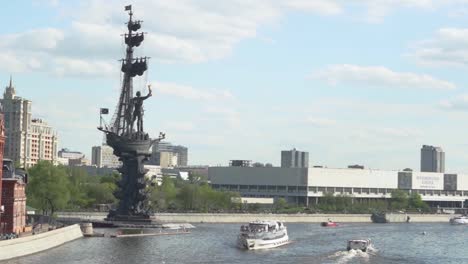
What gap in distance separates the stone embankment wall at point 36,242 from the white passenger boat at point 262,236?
82.1 ft

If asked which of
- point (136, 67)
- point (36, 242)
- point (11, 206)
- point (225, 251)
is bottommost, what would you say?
point (225, 251)

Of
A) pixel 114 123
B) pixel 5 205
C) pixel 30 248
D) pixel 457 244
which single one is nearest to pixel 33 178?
pixel 114 123

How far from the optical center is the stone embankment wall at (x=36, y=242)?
104750 mm

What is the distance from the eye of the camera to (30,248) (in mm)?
114562

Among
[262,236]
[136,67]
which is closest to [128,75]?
[136,67]

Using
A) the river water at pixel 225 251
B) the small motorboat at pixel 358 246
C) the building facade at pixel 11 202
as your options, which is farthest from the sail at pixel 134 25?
the small motorboat at pixel 358 246

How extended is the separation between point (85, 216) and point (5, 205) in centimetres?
7283

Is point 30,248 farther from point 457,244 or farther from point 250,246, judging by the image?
point 457,244

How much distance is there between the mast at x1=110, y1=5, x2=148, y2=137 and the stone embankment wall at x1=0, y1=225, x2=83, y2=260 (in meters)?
38.3

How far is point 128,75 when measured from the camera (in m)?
187

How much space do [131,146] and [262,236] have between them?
41.7 metres

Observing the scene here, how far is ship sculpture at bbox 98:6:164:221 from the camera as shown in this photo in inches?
7141

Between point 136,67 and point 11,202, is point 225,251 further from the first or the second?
point 136,67

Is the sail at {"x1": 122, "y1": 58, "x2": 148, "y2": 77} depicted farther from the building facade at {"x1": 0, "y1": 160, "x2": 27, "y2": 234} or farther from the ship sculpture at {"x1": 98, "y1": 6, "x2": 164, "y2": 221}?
the building facade at {"x1": 0, "y1": 160, "x2": 27, "y2": 234}
